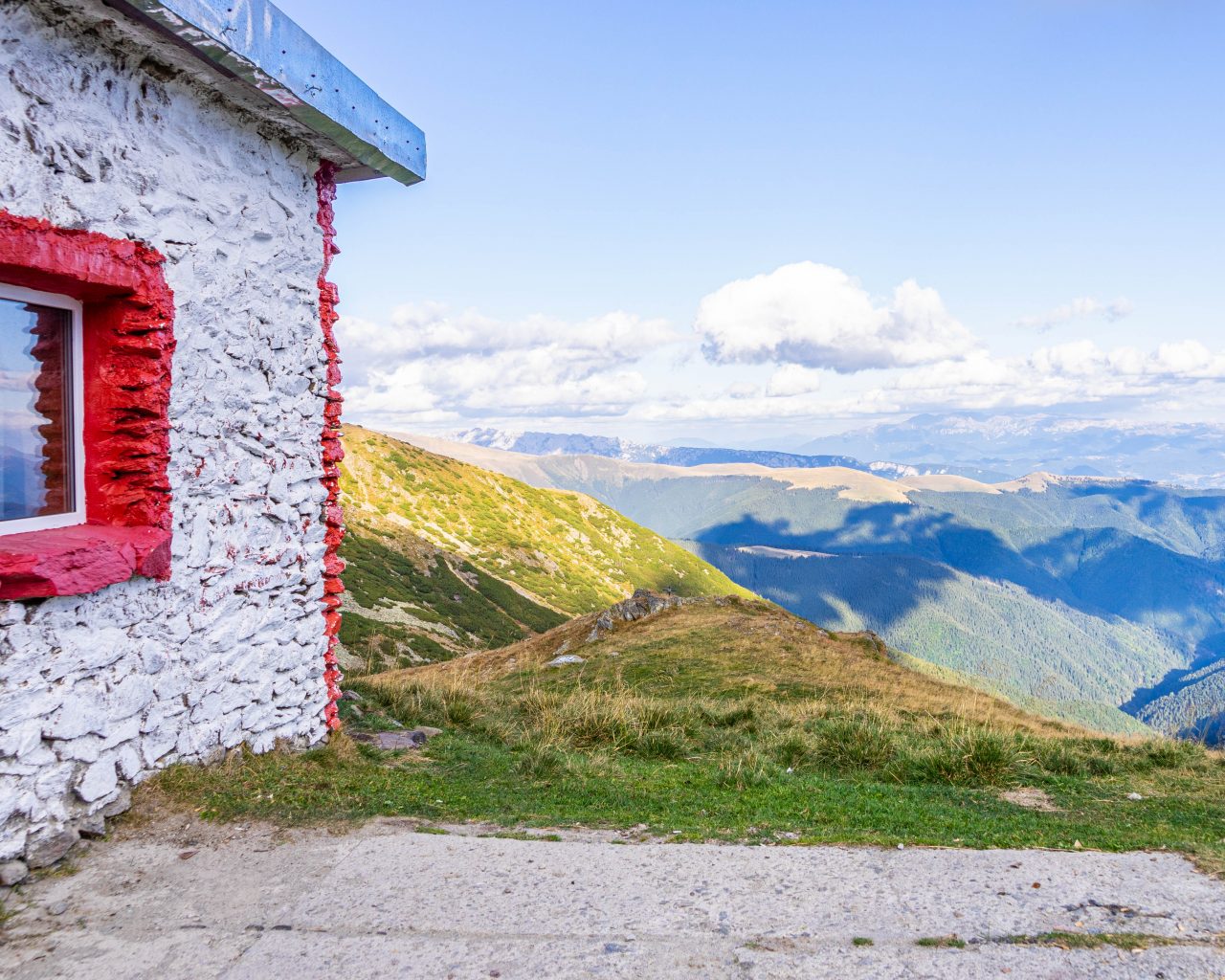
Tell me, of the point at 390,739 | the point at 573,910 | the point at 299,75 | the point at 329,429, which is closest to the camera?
the point at 573,910

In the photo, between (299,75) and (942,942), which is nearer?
(942,942)

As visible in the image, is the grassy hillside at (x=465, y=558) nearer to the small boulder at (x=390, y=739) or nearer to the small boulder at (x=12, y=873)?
the small boulder at (x=390, y=739)

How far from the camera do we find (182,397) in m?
6.43

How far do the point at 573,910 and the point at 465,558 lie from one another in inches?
3203

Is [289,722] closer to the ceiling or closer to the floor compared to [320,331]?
closer to the floor

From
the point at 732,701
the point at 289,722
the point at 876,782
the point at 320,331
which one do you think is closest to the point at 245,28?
the point at 320,331

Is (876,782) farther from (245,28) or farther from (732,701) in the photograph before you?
(245,28)

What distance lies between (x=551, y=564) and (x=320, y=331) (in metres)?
92.5

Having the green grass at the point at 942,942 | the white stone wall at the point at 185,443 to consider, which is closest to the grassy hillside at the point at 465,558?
the white stone wall at the point at 185,443

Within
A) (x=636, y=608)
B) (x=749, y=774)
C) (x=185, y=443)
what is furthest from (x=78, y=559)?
(x=636, y=608)

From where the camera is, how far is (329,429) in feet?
26.9

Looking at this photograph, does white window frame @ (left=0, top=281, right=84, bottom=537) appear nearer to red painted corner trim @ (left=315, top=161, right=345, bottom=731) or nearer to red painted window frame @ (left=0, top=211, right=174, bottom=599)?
red painted window frame @ (left=0, top=211, right=174, bottom=599)

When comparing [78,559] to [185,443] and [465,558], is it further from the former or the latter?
[465,558]

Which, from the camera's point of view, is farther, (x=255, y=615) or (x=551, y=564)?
(x=551, y=564)
